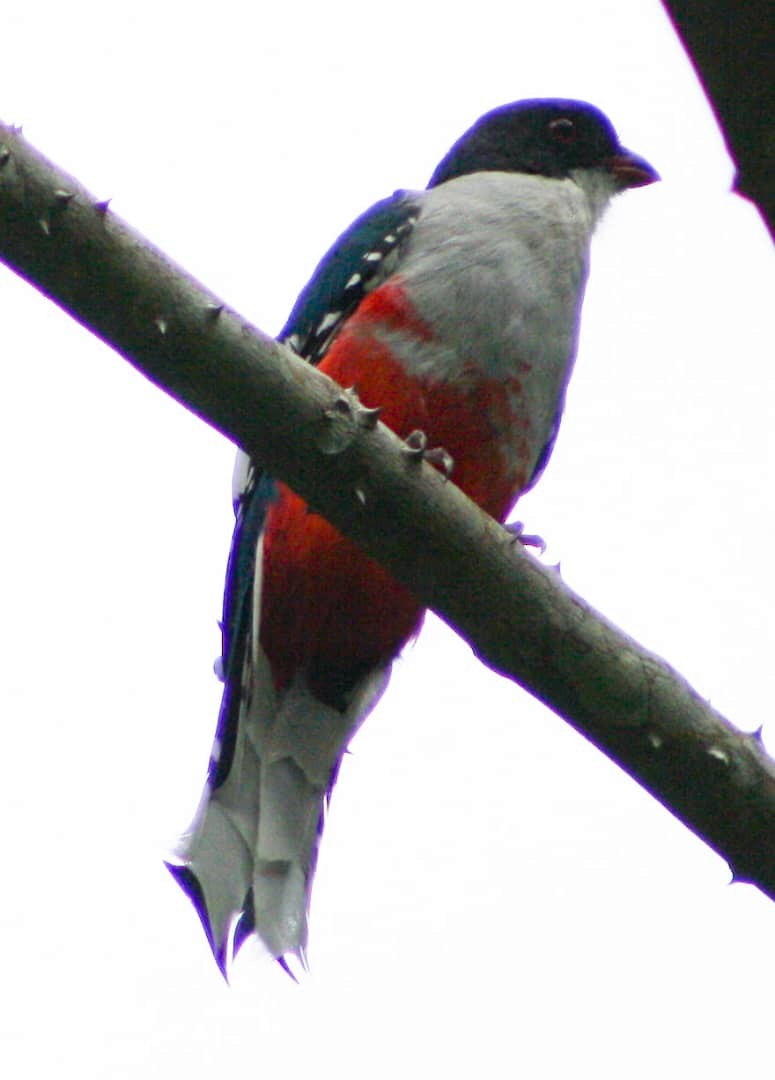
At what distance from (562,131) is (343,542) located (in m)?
2.92

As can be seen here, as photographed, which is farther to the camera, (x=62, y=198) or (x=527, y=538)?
(x=527, y=538)

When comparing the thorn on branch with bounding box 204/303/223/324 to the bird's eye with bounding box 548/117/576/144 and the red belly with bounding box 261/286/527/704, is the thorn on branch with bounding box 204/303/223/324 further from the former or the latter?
the bird's eye with bounding box 548/117/576/144

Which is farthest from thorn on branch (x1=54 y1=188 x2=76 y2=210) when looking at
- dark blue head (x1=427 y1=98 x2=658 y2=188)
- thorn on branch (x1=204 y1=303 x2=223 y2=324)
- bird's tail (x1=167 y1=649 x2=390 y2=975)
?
dark blue head (x1=427 y1=98 x2=658 y2=188)

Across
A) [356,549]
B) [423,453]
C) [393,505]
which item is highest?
[356,549]

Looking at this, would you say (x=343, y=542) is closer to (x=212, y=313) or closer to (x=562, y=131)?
(x=212, y=313)

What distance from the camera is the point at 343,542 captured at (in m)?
4.84

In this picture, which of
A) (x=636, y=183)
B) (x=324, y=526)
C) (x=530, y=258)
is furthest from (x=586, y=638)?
(x=636, y=183)

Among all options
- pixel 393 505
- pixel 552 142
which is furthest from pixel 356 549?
pixel 552 142

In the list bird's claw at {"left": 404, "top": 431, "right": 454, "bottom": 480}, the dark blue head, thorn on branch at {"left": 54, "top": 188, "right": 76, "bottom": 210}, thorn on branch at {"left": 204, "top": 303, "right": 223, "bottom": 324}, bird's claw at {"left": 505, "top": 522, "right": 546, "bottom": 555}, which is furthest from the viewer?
the dark blue head

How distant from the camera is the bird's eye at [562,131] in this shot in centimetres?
673

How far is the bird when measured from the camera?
483 centimetres

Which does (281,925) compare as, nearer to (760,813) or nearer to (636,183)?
(760,813)

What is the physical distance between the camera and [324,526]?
4844 mm

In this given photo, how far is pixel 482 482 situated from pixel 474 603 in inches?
75.9
